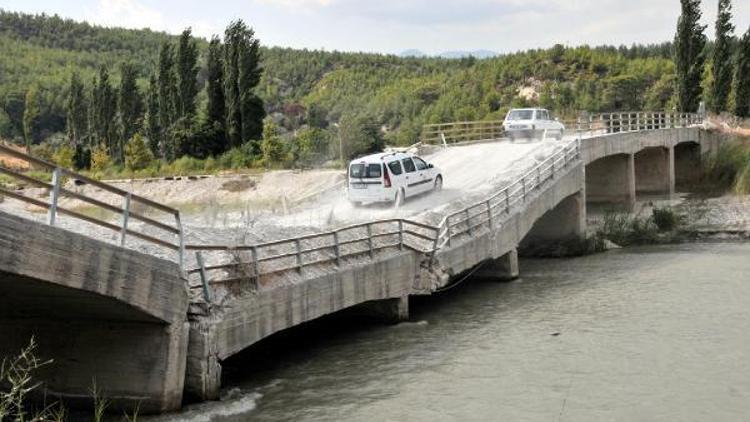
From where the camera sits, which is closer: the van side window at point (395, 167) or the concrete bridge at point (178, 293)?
the concrete bridge at point (178, 293)

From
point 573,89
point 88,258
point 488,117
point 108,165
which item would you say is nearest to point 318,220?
point 88,258

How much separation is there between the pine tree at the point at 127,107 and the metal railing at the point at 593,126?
35.0m

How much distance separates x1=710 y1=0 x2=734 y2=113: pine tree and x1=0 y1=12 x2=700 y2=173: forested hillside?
72.2ft

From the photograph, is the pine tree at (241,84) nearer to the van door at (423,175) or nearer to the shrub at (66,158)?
the shrub at (66,158)

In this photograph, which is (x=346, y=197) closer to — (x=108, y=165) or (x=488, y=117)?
(x=108, y=165)

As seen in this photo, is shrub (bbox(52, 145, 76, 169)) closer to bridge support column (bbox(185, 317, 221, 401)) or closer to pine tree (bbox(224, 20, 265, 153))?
pine tree (bbox(224, 20, 265, 153))

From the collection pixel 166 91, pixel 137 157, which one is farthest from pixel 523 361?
pixel 166 91

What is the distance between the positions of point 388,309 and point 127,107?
63525mm

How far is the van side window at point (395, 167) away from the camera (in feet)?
86.0

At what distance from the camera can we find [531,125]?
131ft

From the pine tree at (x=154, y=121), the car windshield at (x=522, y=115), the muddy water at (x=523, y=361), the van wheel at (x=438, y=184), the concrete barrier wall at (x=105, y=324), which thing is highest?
the pine tree at (x=154, y=121)

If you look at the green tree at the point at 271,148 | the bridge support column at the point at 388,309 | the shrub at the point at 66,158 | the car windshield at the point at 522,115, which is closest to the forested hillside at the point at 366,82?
the green tree at the point at 271,148

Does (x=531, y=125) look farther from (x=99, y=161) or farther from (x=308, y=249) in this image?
(x=99, y=161)

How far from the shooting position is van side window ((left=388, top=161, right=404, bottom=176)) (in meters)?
26.2
